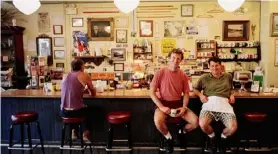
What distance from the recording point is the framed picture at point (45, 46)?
672cm

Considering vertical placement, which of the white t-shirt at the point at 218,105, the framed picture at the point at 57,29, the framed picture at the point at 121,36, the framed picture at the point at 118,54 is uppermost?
the framed picture at the point at 57,29

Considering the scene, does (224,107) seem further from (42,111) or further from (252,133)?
(42,111)

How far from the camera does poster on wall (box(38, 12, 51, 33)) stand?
6695mm

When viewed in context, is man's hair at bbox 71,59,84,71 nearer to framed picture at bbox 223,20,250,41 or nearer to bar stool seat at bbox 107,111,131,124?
bar stool seat at bbox 107,111,131,124

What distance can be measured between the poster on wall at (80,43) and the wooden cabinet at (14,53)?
1227 millimetres

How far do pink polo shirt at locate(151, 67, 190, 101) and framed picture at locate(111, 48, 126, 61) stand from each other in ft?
9.98

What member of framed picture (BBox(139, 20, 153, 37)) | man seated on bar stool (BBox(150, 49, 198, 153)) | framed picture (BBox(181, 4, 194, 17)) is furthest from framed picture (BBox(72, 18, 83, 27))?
man seated on bar stool (BBox(150, 49, 198, 153))

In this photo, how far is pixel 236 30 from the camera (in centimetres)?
641

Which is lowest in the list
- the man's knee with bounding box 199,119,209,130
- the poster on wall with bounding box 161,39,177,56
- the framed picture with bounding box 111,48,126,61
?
the man's knee with bounding box 199,119,209,130

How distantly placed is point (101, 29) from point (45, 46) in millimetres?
1403

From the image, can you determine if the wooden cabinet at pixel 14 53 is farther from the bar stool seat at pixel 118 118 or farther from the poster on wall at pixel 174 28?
the bar stool seat at pixel 118 118

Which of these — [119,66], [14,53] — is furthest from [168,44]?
[14,53]

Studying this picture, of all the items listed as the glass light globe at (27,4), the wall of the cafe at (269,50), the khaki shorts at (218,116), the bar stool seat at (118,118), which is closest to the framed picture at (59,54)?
the glass light globe at (27,4)

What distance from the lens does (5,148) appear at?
14.0 ft
